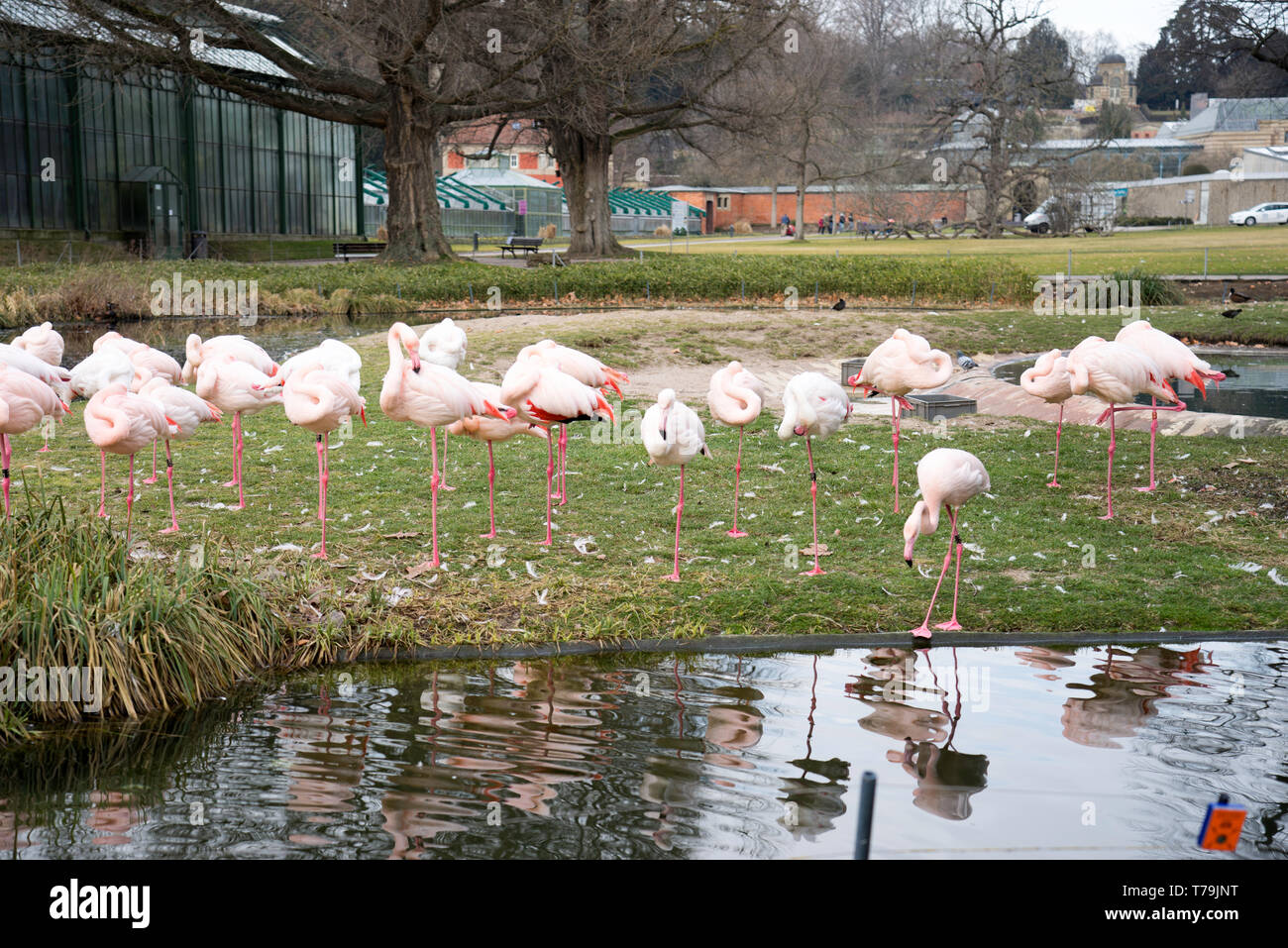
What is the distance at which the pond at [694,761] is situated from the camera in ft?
14.3

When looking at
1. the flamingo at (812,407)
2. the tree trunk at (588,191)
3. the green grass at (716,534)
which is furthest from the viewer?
the tree trunk at (588,191)

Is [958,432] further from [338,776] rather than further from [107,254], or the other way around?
[107,254]

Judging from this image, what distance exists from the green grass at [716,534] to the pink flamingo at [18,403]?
74cm

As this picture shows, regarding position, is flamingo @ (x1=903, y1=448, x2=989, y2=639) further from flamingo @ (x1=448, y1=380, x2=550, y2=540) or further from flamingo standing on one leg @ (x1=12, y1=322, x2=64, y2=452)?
flamingo standing on one leg @ (x1=12, y1=322, x2=64, y2=452)

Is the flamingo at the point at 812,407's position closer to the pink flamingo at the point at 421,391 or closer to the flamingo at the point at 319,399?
the pink flamingo at the point at 421,391

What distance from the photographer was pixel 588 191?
38.9 meters

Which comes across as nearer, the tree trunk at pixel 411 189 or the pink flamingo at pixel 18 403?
the pink flamingo at pixel 18 403

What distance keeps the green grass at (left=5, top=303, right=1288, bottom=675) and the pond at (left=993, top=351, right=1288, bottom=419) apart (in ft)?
7.89

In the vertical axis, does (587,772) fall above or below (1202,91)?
below

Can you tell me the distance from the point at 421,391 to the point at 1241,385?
12.0 meters

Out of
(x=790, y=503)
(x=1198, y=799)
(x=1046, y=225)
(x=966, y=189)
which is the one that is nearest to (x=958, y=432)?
(x=790, y=503)

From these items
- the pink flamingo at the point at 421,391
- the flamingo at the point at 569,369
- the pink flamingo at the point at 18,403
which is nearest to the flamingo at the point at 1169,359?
the flamingo at the point at 569,369

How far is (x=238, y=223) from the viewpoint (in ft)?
128

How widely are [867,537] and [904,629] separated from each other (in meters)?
1.62
